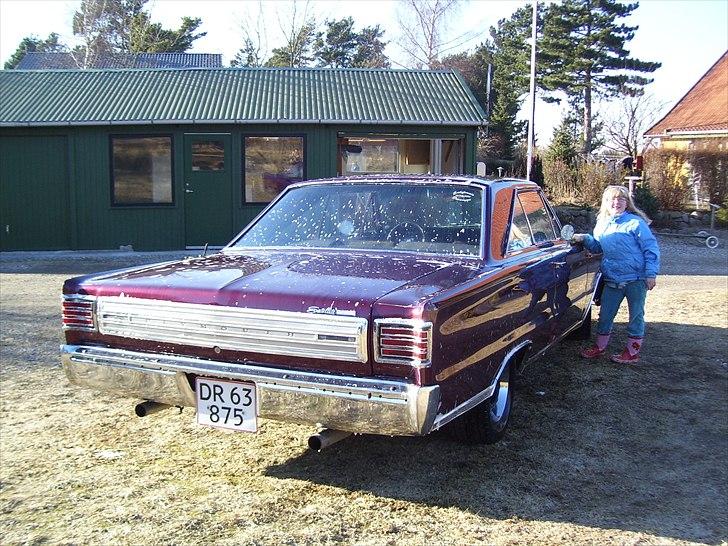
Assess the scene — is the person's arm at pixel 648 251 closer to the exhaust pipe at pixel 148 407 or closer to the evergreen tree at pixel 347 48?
the exhaust pipe at pixel 148 407

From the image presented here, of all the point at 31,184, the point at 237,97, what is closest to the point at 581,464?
the point at 237,97

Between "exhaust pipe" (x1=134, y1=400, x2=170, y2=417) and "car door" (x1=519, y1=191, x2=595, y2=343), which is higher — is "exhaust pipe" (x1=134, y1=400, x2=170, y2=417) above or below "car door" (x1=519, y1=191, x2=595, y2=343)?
below

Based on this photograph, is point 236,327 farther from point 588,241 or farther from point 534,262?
point 588,241

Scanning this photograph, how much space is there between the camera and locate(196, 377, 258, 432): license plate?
3.51m

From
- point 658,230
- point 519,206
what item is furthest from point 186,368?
point 658,230

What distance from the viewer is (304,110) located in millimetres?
14938

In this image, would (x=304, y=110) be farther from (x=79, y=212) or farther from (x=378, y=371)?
(x=378, y=371)

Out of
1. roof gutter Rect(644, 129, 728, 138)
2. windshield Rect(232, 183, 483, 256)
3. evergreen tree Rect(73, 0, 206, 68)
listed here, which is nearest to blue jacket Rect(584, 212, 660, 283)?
windshield Rect(232, 183, 483, 256)

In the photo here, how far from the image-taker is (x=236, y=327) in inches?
138

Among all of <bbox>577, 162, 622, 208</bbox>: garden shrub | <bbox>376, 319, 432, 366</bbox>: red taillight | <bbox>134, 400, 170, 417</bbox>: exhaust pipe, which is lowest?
<bbox>134, 400, 170, 417</bbox>: exhaust pipe

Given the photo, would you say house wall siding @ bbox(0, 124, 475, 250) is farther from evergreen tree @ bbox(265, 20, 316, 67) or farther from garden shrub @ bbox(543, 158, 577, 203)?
evergreen tree @ bbox(265, 20, 316, 67)

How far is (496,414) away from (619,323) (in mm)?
4308

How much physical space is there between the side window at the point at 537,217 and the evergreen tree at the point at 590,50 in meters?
31.2

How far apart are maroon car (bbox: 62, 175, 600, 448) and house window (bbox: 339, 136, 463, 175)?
10.8m
